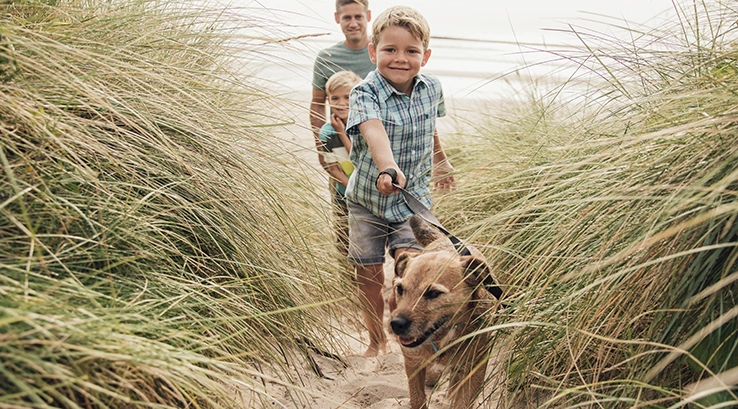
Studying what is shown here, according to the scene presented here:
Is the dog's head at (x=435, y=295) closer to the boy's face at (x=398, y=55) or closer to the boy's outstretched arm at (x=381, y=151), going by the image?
the boy's outstretched arm at (x=381, y=151)

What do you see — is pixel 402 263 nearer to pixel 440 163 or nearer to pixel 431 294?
pixel 431 294

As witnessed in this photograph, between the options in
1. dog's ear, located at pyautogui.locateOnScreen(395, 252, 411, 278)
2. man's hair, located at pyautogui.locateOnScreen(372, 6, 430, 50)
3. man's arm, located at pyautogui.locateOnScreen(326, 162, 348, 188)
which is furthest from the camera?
man's arm, located at pyautogui.locateOnScreen(326, 162, 348, 188)

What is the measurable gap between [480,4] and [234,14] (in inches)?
1011

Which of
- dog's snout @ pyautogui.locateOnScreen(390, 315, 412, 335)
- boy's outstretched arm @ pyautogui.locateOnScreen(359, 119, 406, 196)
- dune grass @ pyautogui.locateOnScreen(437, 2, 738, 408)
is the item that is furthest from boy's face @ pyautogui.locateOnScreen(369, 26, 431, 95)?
dog's snout @ pyautogui.locateOnScreen(390, 315, 412, 335)

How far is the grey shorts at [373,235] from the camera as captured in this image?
4.62 meters

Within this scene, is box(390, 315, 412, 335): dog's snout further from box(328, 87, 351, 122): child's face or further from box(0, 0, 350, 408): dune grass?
box(328, 87, 351, 122): child's face

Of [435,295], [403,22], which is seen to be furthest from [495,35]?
[435,295]

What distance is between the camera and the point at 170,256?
288 cm

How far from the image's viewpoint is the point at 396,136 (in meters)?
4.53

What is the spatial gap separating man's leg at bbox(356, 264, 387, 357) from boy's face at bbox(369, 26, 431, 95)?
1224 mm

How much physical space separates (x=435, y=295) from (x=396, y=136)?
1.36m

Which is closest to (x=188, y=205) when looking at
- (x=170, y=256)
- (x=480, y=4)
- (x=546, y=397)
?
(x=170, y=256)

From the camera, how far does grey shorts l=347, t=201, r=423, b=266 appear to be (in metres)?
4.62

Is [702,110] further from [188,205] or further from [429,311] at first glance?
[188,205]
